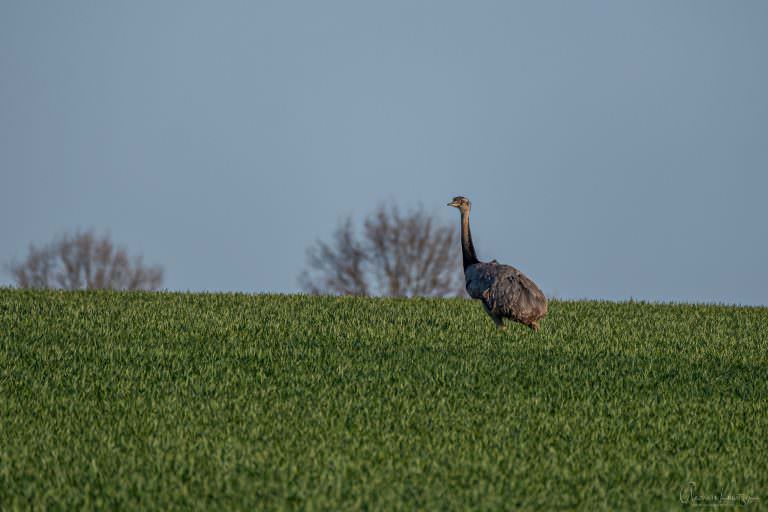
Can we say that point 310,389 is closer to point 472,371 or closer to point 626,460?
point 472,371

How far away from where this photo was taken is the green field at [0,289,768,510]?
9.41m

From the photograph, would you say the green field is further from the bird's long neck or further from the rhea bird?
the bird's long neck

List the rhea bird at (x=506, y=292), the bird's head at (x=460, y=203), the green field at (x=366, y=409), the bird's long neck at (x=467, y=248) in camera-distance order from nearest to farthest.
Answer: the green field at (x=366, y=409) → the rhea bird at (x=506, y=292) → the bird's long neck at (x=467, y=248) → the bird's head at (x=460, y=203)

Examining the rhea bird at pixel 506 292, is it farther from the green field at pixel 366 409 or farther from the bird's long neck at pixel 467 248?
the green field at pixel 366 409

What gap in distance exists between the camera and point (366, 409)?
42.1ft

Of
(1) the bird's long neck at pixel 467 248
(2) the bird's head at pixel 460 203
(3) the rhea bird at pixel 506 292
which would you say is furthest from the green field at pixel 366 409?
(2) the bird's head at pixel 460 203

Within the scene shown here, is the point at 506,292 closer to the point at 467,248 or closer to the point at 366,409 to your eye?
the point at 467,248

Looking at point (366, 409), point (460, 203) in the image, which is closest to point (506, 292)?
point (460, 203)

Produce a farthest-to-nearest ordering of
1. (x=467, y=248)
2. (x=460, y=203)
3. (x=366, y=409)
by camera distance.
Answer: (x=460, y=203)
(x=467, y=248)
(x=366, y=409)

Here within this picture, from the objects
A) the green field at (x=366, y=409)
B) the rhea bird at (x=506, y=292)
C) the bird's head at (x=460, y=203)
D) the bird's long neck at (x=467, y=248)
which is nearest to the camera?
the green field at (x=366, y=409)

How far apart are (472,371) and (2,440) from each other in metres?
7.12

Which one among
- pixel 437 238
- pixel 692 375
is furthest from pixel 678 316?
pixel 437 238

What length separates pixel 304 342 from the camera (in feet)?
58.7

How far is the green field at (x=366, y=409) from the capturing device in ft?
30.9
